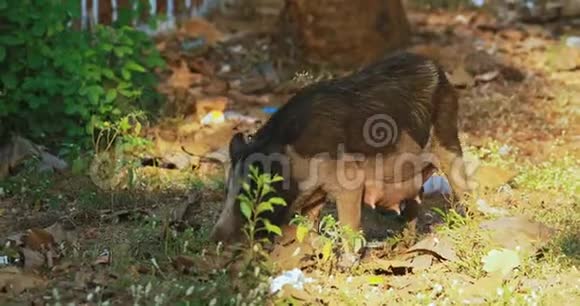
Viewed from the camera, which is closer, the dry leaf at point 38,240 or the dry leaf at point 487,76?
the dry leaf at point 38,240

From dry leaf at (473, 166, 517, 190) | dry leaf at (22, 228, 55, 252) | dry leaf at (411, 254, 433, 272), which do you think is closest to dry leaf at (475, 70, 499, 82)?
dry leaf at (473, 166, 517, 190)

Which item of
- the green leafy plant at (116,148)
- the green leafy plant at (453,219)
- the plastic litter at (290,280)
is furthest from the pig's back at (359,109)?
the green leafy plant at (116,148)

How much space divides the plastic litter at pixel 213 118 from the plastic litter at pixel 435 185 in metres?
2.31

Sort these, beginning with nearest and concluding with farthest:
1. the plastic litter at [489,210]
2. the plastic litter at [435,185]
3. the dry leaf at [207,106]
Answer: the plastic litter at [489,210] → the plastic litter at [435,185] → the dry leaf at [207,106]

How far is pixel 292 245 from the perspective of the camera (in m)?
5.91

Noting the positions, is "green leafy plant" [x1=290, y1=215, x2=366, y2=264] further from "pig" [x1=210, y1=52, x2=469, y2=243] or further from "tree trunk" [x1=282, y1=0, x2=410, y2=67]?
"tree trunk" [x1=282, y1=0, x2=410, y2=67]

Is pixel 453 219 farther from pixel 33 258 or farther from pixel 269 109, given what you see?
pixel 269 109

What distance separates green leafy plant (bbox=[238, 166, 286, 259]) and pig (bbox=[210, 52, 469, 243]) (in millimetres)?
71

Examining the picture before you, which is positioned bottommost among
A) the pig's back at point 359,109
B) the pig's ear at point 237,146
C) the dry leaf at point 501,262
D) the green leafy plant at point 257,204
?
the dry leaf at point 501,262

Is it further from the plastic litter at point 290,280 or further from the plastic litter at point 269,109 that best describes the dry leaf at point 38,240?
the plastic litter at point 269,109

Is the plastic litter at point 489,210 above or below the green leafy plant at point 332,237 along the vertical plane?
below

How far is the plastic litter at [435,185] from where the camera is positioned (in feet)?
24.4

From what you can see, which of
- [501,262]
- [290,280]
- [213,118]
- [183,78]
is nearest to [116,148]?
[213,118]

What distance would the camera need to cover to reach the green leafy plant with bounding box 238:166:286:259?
538cm
